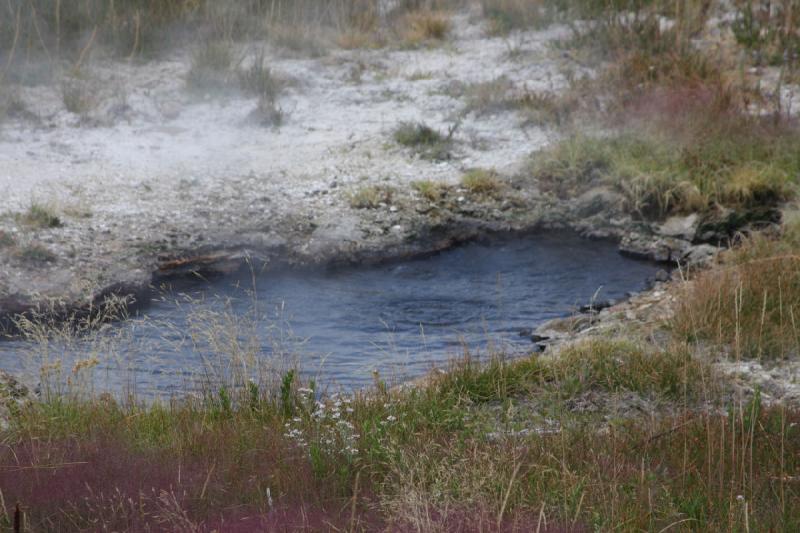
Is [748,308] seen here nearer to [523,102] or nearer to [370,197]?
[370,197]

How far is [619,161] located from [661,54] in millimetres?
2820

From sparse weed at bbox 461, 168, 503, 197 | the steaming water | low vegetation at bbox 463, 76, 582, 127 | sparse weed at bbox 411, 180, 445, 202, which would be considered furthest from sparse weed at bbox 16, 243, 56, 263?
low vegetation at bbox 463, 76, 582, 127

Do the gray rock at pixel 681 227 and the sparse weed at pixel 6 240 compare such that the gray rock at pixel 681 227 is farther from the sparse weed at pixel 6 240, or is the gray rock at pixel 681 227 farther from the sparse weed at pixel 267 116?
the sparse weed at pixel 6 240

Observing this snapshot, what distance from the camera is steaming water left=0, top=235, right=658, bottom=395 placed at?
6367 mm

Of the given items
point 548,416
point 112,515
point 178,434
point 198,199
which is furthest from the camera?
point 198,199

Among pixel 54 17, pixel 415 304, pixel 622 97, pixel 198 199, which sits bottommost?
pixel 415 304

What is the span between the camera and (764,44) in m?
12.4

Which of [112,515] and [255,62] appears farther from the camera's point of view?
[255,62]

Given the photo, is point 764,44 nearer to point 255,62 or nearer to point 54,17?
point 255,62

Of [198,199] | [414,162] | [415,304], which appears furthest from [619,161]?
[198,199]

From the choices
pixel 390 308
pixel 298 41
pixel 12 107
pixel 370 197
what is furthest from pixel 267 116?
pixel 390 308

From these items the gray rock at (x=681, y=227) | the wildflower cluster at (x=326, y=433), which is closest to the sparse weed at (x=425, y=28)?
the gray rock at (x=681, y=227)

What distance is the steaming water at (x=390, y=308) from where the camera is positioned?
6.37 m

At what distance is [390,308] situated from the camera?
7746mm
